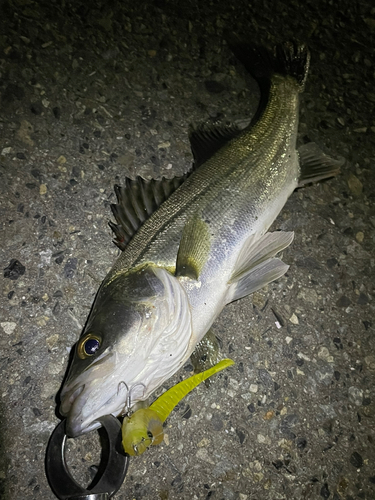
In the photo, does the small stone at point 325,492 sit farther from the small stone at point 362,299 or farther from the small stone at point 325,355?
the small stone at point 362,299

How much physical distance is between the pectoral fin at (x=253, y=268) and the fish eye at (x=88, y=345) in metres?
0.72

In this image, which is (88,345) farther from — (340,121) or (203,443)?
(340,121)

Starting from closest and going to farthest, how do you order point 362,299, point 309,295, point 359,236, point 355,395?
1. point 355,395
2. point 309,295
3. point 362,299
4. point 359,236

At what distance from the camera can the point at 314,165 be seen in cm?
266

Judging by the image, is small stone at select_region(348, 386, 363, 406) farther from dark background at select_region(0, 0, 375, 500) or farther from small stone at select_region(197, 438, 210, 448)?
small stone at select_region(197, 438, 210, 448)

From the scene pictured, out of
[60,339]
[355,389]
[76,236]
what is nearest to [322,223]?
[355,389]

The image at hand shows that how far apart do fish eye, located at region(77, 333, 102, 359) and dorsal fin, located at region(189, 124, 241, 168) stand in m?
1.28

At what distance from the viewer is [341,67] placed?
329cm

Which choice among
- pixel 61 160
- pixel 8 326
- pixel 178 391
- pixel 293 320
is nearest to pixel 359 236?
pixel 293 320

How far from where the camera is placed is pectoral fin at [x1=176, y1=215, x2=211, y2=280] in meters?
1.99

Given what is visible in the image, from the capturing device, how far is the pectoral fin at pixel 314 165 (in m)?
2.62

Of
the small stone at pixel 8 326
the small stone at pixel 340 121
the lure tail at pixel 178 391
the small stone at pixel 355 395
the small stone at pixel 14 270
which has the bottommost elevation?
the small stone at pixel 355 395

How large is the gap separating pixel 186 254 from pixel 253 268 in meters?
0.37

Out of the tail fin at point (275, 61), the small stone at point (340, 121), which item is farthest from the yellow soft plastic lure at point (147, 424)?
the small stone at point (340, 121)
